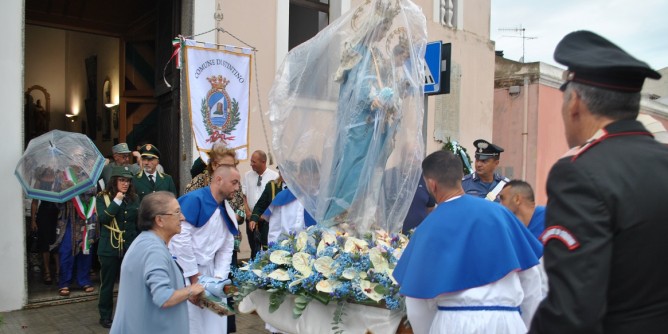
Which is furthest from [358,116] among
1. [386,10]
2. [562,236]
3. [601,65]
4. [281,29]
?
[281,29]

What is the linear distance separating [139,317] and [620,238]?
2616 mm

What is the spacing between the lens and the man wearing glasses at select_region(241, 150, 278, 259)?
7.66 metres

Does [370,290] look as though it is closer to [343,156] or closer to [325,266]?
[325,266]

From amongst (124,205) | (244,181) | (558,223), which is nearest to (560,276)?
(558,223)

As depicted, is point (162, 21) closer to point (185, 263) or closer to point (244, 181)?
point (244, 181)

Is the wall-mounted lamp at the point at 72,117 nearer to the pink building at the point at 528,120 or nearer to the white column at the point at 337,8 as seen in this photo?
the white column at the point at 337,8

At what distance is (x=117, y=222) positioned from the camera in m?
6.35

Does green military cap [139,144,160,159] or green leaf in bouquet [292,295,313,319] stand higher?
green military cap [139,144,160,159]

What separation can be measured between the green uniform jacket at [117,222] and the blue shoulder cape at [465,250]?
422 cm

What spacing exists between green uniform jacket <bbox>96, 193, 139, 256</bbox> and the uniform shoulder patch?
5.38m

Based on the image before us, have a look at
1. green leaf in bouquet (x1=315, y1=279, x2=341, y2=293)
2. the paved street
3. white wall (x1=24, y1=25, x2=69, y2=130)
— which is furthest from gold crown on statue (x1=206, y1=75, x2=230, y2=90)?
white wall (x1=24, y1=25, x2=69, y2=130)

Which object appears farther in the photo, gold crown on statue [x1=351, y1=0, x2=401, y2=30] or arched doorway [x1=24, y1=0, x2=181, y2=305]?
arched doorway [x1=24, y1=0, x2=181, y2=305]

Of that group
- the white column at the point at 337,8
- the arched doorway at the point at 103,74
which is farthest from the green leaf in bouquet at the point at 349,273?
the white column at the point at 337,8

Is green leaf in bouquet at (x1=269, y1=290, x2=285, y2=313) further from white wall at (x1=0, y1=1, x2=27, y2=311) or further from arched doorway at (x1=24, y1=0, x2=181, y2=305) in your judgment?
arched doorway at (x1=24, y1=0, x2=181, y2=305)
